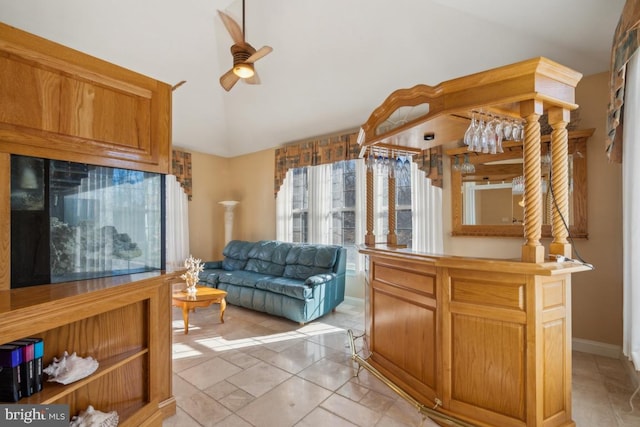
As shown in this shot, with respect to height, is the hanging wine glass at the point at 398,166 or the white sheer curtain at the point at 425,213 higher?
the hanging wine glass at the point at 398,166

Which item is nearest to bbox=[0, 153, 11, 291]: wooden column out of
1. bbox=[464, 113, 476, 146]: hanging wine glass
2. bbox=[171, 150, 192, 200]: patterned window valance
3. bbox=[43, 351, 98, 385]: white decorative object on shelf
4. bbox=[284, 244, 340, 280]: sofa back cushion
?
bbox=[43, 351, 98, 385]: white decorative object on shelf

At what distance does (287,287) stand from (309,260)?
744mm

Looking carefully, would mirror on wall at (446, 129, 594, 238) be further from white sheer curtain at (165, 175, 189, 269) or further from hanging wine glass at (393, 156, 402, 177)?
white sheer curtain at (165, 175, 189, 269)

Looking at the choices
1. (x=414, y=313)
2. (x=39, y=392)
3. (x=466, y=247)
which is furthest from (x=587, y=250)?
(x=39, y=392)

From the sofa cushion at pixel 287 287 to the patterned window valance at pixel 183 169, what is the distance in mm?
2875

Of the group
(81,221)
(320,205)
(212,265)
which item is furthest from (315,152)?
(81,221)

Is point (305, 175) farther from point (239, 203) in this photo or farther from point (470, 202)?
point (470, 202)

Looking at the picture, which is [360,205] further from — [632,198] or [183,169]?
[183,169]

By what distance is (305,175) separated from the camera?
18.0ft

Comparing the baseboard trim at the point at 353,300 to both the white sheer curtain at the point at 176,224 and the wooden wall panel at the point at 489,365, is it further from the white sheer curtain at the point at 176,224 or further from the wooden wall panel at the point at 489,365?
the white sheer curtain at the point at 176,224

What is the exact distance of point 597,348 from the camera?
9.54 feet

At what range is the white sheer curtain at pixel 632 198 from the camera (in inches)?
75.3

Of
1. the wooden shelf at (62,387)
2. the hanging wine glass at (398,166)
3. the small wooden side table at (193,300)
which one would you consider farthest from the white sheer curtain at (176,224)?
the hanging wine glass at (398,166)

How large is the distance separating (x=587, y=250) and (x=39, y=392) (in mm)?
4313
